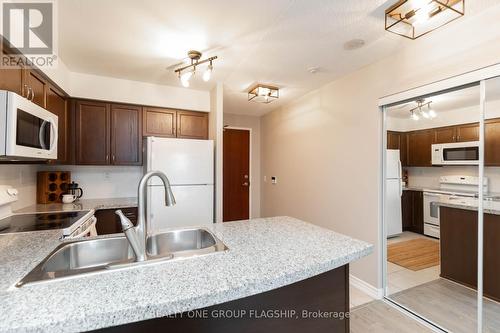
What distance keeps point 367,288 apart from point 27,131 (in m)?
3.39

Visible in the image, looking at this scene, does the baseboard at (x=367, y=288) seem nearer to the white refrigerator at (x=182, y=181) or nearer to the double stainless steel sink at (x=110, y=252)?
the white refrigerator at (x=182, y=181)

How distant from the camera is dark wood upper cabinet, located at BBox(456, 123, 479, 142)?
1808mm

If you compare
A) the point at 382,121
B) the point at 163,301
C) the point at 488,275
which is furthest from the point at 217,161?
the point at 488,275

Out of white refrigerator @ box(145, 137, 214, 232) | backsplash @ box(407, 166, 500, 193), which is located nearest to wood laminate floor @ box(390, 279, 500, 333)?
backsplash @ box(407, 166, 500, 193)

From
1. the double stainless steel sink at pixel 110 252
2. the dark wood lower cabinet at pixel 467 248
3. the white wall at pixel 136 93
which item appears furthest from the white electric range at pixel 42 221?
the dark wood lower cabinet at pixel 467 248

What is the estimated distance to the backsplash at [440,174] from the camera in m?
1.71

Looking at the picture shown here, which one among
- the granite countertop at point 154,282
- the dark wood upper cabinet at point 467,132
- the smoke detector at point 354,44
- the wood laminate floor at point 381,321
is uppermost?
the smoke detector at point 354,44

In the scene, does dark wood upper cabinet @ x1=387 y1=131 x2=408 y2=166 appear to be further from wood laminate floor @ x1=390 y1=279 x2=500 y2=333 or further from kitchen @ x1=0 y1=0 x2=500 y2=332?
wood laminate floor @ x1=390 y1=279 x2=500 y2=333

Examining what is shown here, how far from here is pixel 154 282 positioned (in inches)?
32.7

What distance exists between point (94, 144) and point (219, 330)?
293cm

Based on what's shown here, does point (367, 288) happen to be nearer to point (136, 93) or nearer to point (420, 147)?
point (420, 147)

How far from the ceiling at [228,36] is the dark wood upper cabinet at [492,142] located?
834mm

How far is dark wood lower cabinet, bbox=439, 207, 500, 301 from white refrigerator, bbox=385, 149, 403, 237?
0.36m

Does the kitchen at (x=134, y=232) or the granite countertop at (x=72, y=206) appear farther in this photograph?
the granite countertop at (x=72, y=206)
